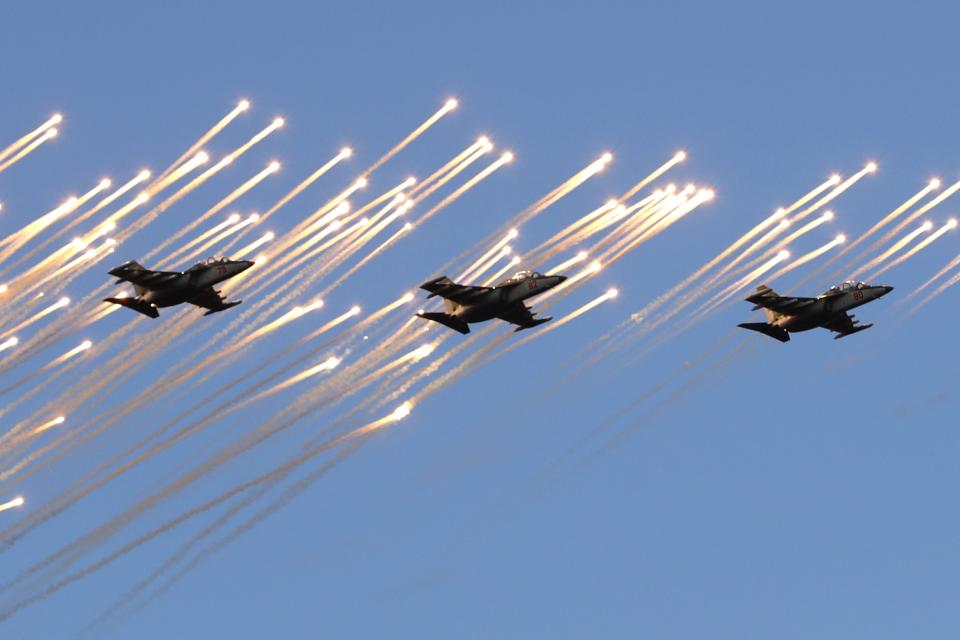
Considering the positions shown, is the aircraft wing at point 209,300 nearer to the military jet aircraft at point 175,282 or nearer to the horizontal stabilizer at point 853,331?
the military jet aircraft at point 175,282

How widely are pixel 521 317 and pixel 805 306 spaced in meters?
13.7

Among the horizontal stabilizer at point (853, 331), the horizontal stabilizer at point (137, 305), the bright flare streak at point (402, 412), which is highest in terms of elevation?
the horizontal stabilizer at point (137, 305)

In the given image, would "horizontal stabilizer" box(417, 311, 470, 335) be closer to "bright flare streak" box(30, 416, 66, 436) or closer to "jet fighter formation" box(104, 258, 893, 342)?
"jet fighter formation" box(104, 258, 893, 342)

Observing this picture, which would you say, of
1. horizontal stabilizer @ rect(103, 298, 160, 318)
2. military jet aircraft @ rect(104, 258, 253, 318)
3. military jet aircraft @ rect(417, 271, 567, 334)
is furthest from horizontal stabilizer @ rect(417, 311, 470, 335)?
horizontal stabilizer @ rect(103, 298, 160, 318)

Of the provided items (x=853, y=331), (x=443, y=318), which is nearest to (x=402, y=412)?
(x=443, y=318)

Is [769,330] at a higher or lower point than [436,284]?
lower

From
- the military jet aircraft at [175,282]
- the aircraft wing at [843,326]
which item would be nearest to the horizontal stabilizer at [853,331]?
the aircraft wing at [843,326]

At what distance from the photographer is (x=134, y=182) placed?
99375 mm

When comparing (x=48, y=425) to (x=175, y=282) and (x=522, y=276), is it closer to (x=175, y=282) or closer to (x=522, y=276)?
(x=175, y=282)

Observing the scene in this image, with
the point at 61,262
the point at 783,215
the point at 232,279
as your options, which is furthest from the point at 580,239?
the point at 61,262

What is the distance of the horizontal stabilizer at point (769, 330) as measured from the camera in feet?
332

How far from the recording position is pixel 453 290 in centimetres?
9738

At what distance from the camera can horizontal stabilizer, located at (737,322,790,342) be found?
332 feet

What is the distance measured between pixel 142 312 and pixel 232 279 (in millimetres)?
5207
